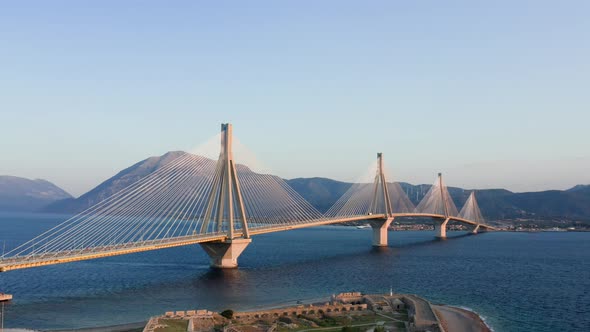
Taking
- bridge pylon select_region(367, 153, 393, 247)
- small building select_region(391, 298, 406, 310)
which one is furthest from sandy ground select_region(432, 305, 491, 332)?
bridge pylon select_region(367, 153, 393, 247)

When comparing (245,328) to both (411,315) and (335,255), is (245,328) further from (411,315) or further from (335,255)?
(335,255)

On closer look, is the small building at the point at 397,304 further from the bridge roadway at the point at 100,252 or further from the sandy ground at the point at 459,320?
the bridge roadway at the point at 100,252

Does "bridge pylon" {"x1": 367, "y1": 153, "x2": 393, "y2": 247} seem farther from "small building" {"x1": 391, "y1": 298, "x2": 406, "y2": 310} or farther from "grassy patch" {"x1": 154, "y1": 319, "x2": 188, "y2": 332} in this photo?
"grassy patch" {"x1": 154, "y1": 319, "x2": 188, "y2": 332}

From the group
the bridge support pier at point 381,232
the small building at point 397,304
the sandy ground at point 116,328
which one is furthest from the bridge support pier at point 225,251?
the bridge support pier at point 381,232

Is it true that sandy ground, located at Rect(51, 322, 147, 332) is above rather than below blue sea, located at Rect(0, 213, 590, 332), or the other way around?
below

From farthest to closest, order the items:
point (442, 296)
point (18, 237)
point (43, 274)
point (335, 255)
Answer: point (18, 237) < point (335, 255) < point (43, 274) < point (442, 296)

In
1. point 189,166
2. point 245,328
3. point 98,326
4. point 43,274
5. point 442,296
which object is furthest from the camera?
point 189,166

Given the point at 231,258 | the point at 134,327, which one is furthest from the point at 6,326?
the point at 231,258
